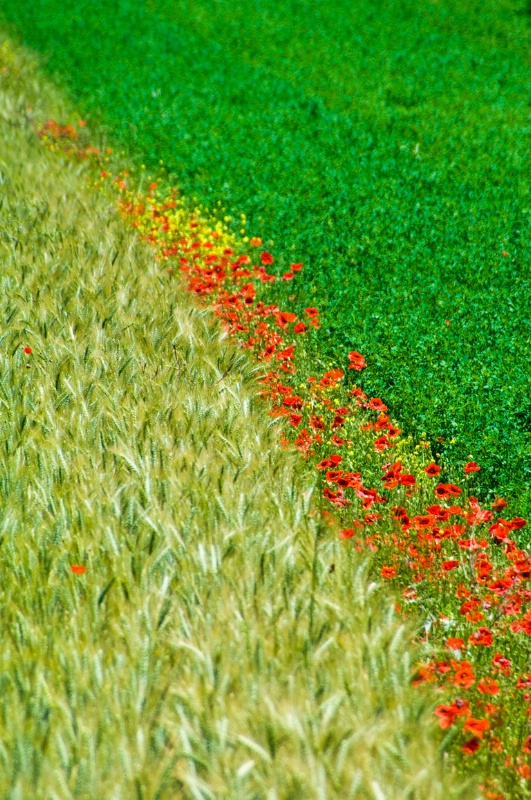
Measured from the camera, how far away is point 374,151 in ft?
27.6

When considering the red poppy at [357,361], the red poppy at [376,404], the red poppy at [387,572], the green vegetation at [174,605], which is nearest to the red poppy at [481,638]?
the green vegetation at [174,605]

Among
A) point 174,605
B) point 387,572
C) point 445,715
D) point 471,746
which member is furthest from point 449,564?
point 174,605

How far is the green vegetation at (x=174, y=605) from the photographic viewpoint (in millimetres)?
2123

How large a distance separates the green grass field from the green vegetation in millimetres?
1113

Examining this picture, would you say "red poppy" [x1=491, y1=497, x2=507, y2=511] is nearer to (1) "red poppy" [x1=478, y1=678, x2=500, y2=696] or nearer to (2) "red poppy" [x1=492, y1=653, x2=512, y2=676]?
(2) "red poppy" [x1=492, y1=653, x2=512, y2=676]

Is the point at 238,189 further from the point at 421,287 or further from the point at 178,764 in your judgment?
the point at 178,764

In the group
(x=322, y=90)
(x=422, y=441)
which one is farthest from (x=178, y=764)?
(x=322, y=90)

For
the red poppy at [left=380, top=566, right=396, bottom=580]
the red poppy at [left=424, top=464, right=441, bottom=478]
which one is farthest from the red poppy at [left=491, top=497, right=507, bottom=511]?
the red poppy at [left=380, top=566, right=396, bottom=580]

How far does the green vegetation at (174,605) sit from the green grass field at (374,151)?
1.11 meters

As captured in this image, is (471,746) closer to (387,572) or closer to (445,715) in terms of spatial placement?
(445,715)

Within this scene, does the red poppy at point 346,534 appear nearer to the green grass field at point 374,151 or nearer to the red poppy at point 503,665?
the red poppy at point 503,665

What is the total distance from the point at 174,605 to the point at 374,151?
6657 mm

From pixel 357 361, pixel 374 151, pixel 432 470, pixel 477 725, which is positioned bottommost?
pixel 357 361

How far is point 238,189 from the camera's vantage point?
7.54m
